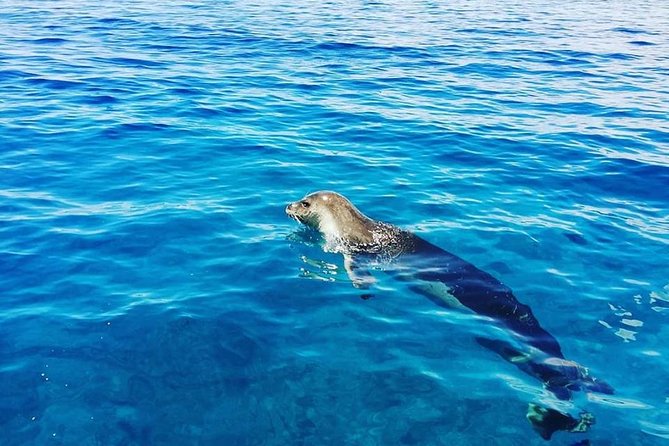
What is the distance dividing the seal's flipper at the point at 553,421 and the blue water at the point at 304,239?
9 cm

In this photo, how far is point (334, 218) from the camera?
1143cm

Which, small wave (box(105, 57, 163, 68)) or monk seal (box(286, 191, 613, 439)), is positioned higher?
small wave (box(105, 57, 163, 68))

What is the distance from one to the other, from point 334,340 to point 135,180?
23.2 feet

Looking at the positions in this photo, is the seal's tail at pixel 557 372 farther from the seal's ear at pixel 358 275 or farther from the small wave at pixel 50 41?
the small wave at pixel 50 41

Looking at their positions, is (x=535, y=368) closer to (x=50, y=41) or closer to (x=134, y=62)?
(x=134, y=62)

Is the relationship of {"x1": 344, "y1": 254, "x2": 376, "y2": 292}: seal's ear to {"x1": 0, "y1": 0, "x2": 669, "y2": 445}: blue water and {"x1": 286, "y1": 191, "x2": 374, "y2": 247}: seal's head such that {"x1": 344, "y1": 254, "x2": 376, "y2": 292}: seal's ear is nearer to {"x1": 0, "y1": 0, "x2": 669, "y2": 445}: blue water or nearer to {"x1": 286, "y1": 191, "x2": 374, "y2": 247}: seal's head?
{"x1": 0, "y1": 0, "x2": 669, "y2": 445}: blue water

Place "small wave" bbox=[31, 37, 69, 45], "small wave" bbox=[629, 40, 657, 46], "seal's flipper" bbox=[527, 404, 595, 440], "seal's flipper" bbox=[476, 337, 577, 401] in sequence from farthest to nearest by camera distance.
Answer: "small wave" bbox=[629, 40, 657, 46], "small wave" bbox=[31, 37, 69, 45], "seal's flipper" bbox=[476, 337, 577, 401], "seal's flipper" bbox=[527, 404, 595, 440]

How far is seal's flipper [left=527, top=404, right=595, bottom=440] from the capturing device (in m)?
7.07

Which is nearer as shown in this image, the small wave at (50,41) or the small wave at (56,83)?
the small wave at (56,83)

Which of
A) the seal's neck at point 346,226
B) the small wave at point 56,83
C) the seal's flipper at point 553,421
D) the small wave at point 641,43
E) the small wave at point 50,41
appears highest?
the small wave at point 50,41

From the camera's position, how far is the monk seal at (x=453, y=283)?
7727mm

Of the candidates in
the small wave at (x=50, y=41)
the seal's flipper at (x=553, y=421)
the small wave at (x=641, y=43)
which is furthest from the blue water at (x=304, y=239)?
the small wave at (x=641, y=43)

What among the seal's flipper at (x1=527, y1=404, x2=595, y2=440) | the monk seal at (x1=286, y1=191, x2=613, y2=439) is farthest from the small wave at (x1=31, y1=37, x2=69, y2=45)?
the seal's flipper at (x1=527, y1=404, x2=595, y2=440)

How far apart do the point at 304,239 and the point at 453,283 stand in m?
3.02
